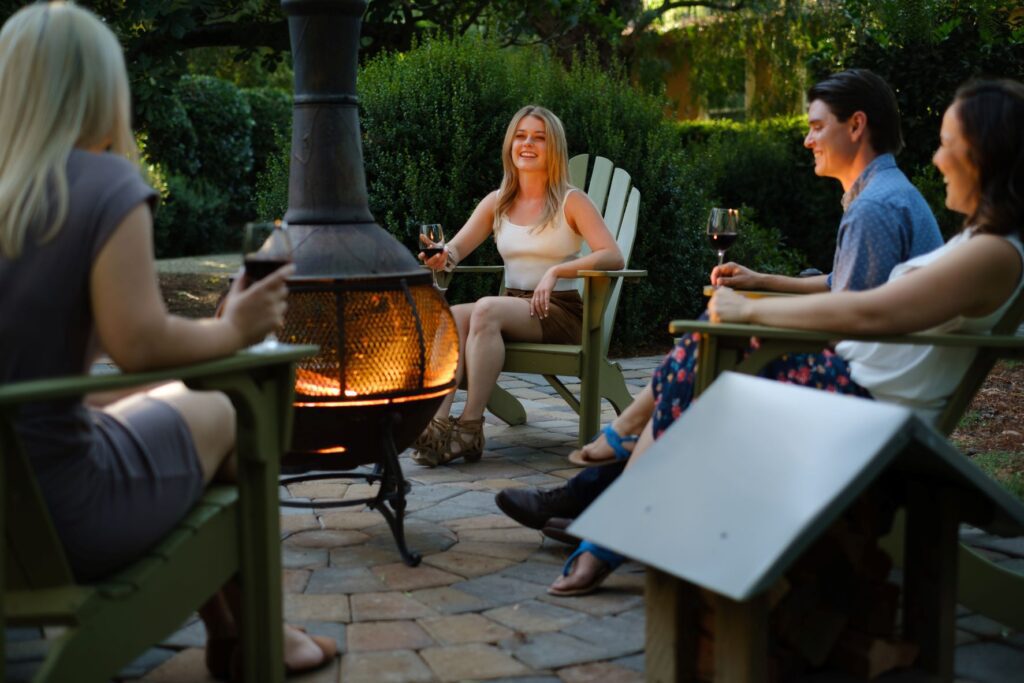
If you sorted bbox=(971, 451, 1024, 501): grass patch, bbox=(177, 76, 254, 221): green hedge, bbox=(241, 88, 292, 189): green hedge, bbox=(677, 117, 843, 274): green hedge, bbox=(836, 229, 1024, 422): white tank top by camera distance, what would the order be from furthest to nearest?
bbox=(241, 88, 292, 189): green hedge → bbox=(177, 76, 254, 221): green hedge → bbox=(677, 117, 843, 274): green hedge → bbox=(971, 451, 1024, 501): grass patch → bbox=(836, 229, 1024, 422): white tank top

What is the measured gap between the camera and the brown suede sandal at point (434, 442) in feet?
13.2

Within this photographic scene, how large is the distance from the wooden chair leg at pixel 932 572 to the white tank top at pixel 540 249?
239 centimetres

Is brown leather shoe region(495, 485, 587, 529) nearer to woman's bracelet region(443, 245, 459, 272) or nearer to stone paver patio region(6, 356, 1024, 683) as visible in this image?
stone paver patio region(6, 356, 1024, 683)

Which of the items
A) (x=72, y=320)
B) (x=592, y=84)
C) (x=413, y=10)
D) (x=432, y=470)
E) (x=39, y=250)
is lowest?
(x=432, y=470)

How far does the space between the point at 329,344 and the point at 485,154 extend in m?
3.76

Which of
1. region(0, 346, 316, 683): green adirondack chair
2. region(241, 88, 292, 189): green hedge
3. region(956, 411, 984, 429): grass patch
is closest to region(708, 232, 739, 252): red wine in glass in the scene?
region(0, 346, 316, 683): green adirondack chair

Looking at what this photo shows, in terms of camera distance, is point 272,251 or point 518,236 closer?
point 272,251

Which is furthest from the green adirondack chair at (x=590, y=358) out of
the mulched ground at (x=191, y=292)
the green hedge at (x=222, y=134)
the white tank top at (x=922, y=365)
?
the green hedge at (x=222, y=134)

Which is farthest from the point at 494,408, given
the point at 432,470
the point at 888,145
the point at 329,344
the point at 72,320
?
the point at 72,320

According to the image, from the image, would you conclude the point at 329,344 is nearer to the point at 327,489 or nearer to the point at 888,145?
the point at 327,489

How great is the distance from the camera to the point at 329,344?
2.93 metres

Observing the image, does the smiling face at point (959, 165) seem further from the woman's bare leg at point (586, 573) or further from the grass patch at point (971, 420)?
the grass patch at point (971, 420)

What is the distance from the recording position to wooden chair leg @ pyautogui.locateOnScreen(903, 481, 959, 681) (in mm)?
1979

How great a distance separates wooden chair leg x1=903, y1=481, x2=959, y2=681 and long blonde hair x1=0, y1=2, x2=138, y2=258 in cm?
151
